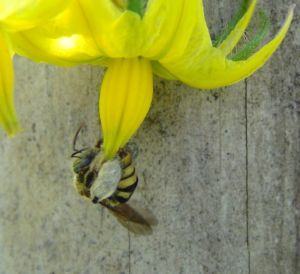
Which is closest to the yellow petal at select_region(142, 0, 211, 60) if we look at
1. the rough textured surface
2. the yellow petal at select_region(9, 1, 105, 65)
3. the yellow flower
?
the yellow flower

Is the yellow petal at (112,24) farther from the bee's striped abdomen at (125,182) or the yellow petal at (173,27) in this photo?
the bee's striped abdomen at (125,182)

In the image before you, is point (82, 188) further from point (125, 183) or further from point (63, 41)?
point (63, 41)

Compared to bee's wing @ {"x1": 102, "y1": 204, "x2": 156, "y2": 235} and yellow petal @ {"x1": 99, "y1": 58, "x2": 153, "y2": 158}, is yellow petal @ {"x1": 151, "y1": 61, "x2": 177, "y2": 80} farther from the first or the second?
bee's wing @ {"x1": 102, "y1": 204, "x2": 156, "y2": 235}

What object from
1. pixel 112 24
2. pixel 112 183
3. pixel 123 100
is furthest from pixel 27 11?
pixel 112 183

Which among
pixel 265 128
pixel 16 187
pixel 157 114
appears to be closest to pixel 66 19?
pixel 157 114

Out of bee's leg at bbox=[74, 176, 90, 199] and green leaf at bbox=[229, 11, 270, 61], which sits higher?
green leaf at bbox=[229, 11, 270, 61]
